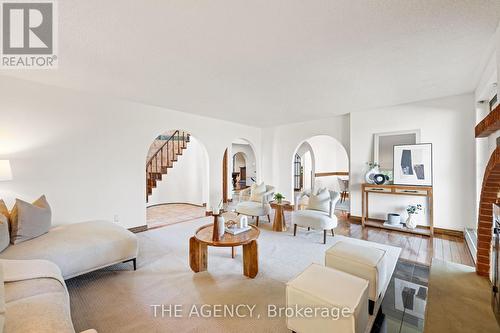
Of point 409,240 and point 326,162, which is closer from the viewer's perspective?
point 409,240

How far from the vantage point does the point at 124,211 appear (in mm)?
4207

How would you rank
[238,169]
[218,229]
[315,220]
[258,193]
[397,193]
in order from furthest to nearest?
[238,169], [258,193], [397,193], [315,220], [218,229]

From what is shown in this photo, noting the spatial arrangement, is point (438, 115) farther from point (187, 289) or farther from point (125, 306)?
point (125, 306)

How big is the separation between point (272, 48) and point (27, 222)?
3.33 m

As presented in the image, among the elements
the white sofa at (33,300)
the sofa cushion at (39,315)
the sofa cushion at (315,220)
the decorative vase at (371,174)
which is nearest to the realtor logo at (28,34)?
the white sofa at (33,300)

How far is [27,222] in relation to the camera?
2.49m

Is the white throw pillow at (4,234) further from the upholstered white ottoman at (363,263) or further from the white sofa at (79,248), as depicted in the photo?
the upholstered white ottoman at (363,263)

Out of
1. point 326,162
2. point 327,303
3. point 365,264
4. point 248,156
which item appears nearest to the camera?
point 327,303

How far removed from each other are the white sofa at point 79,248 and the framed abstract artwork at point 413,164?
16.2 feet

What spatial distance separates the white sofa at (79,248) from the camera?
2.23m

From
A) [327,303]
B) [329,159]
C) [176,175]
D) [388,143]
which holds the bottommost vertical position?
[327,303]

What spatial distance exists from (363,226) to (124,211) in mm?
4863

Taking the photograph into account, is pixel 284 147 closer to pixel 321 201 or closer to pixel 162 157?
pixel 321 201

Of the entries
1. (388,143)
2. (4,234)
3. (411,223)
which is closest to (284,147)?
(388,143)
